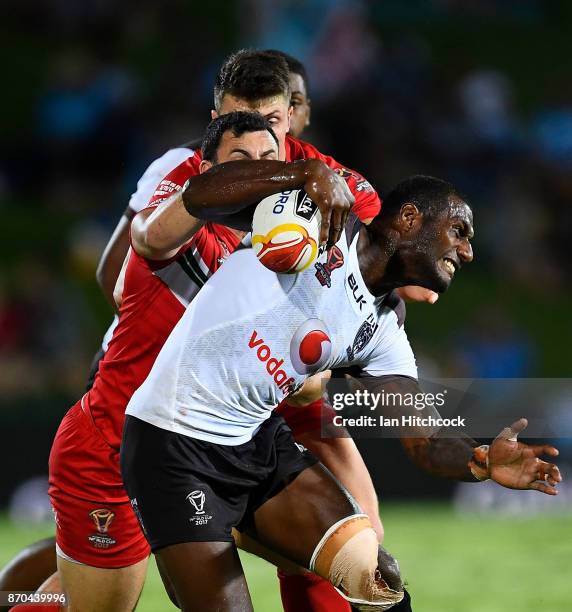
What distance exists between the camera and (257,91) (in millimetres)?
5000

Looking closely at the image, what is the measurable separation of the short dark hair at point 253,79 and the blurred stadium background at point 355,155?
13.2ft

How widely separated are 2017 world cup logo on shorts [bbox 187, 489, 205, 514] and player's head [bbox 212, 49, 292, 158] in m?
1.60

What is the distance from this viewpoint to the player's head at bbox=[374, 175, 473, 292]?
13.4ft

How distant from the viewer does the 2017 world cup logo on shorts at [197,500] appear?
397cm

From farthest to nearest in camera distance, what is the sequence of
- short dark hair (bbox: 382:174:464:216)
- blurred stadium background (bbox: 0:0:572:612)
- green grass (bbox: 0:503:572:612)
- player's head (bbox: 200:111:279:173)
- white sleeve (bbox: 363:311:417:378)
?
blurred stadium background (bbox: 0:0:572:612), green grass (bbox: 0:503:572:612), white sleeve (bbox: 363:311:417:378), player's head (bbox: 200:111:279:173), short dark hair (bbox: 382:174:464:216)

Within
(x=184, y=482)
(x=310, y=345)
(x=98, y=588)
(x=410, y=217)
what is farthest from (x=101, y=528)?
(x=410, y=217)

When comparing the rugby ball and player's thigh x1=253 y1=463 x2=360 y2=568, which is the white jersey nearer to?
the rugby ball

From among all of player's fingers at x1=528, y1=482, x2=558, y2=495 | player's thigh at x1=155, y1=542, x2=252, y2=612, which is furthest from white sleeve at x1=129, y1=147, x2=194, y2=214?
player's fingers at x1=528, y1=482, x2=558, y2=495

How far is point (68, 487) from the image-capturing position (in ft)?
15.6

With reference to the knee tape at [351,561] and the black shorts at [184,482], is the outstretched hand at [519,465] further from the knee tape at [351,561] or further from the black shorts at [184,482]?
the black shorts at [184,482]

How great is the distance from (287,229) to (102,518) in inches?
64.5

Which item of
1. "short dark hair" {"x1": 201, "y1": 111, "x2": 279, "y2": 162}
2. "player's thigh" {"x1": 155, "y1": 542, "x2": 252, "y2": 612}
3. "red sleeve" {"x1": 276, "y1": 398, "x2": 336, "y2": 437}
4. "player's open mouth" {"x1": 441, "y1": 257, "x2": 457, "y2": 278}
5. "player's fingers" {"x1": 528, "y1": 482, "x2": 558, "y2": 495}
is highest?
"short dark hair" {"x1": 201, "y1": 111, "x2": 279, "y2": 162}

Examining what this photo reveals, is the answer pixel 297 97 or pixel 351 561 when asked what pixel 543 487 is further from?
pixel 297 97

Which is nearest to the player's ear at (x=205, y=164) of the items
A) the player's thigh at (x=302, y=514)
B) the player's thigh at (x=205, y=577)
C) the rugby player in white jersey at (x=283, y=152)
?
the rugby player in white jersey at (x=283, y=152)
